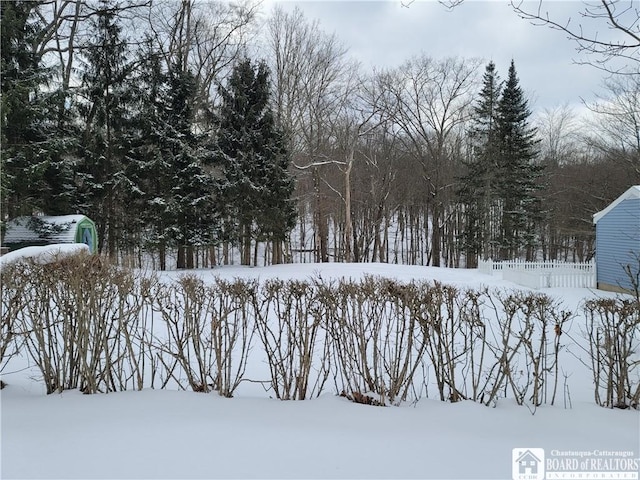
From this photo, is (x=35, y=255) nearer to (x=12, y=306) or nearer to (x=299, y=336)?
(x=12, y=306)

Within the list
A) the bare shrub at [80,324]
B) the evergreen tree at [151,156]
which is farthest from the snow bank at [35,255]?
the evergreen tree at [151,156]

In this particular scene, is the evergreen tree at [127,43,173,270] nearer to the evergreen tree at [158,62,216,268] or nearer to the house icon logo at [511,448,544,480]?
the evergreen tree at [158,62,216,268]

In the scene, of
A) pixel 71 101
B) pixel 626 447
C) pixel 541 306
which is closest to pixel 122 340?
pixel 541 306

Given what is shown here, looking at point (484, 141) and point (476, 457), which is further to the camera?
point (484, 141)

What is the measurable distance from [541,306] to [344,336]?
1.63 metres

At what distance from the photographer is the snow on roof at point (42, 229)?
564 inches

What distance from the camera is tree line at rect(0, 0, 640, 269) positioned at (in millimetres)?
16719

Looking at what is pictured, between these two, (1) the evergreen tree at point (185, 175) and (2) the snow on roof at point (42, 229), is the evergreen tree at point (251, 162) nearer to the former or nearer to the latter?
(1) the evergreen tree at point (185, 175)

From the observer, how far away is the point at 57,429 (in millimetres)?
2801

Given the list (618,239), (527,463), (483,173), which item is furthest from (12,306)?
(483,173)

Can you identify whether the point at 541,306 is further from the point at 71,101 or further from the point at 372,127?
the point at 372,127

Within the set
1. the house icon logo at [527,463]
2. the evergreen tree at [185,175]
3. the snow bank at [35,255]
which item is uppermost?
the evergreen tree at [185,175]

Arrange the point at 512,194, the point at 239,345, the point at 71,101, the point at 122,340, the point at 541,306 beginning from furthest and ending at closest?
the point at 512,194, the point at 71,101, the point at 239,345, the point at 122,340, the point at 541,306

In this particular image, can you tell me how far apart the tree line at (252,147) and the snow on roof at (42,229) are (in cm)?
49
